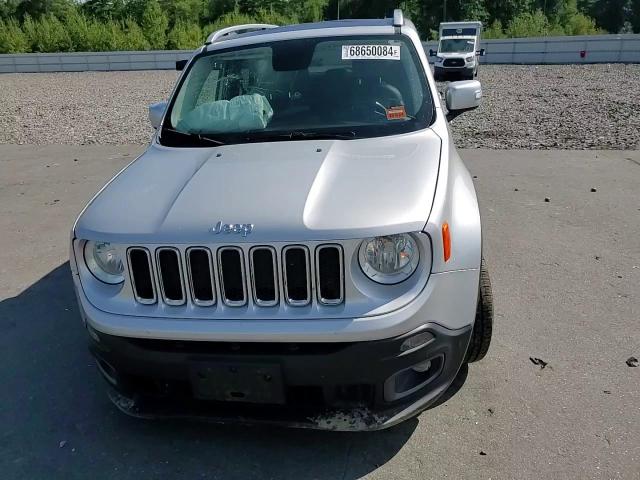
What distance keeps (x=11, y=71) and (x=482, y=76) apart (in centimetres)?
2658

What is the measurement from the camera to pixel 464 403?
312cm

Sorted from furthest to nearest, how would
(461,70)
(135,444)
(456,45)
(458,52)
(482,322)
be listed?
(456,45) → (458,52) → (461,70) → (482,322) → (135,444)

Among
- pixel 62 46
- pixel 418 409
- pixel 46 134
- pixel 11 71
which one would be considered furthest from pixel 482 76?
pixel 62 46

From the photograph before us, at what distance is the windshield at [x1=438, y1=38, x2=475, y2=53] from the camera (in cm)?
2475

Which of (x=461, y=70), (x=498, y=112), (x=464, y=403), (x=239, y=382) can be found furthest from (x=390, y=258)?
(x=461, y=70)

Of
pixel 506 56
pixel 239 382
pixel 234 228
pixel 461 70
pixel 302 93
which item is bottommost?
pixel 506 56

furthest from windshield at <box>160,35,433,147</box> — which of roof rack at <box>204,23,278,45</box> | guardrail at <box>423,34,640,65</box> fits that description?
guardrail at <box>423,34,640,65</box>

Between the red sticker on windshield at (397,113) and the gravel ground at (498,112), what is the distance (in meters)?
6.52

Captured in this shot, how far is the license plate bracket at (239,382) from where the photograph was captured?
242 centimetres

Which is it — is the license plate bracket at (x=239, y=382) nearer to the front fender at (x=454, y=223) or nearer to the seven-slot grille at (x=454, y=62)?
the front fender at (x=454, y=223)

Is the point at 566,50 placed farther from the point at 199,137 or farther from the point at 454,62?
the point at 199,137

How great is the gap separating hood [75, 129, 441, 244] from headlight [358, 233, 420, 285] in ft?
0.28

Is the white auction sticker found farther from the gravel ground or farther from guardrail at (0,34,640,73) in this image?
guardrail at (0,34,640,73)

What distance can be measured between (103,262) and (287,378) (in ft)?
3.38
